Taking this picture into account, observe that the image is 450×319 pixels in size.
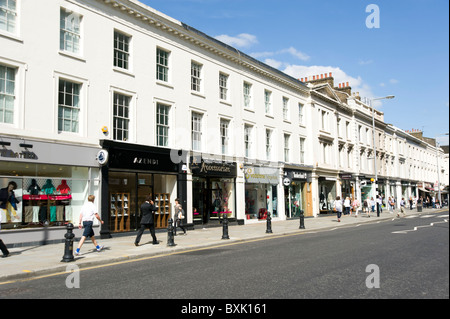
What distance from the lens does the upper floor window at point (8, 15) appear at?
45.3 feet

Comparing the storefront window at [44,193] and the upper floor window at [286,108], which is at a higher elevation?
the upper floor window at [286,108]

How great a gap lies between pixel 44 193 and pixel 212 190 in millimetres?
10558

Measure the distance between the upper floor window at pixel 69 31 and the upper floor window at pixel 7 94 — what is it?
2.52 m

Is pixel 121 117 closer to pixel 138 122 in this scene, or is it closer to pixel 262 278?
pixel 138 122

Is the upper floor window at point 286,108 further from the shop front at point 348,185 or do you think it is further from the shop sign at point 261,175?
the shop front at point 348,185

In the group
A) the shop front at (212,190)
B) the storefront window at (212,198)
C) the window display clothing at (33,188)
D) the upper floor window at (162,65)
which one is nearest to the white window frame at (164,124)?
the upper floor window at (162,65)

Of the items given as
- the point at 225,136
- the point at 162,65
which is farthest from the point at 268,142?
the point at 162,65

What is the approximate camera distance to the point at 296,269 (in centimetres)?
792

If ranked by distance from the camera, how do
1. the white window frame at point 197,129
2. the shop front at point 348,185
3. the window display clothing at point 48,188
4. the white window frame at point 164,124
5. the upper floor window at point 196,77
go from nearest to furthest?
1. the window display clothing at point 48,188
2. the white window frame at point 164,124
3. the white window frame at point 197,129
4. the upper floor window at point 196,77
5. the shop front at point 348,185

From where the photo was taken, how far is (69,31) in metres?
15.9

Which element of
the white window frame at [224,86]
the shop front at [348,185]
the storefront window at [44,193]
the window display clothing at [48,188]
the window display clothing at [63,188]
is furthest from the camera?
the shop front at [348,185]

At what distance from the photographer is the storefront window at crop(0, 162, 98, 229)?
13781 millimetres

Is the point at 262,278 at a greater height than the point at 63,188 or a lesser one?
lesser

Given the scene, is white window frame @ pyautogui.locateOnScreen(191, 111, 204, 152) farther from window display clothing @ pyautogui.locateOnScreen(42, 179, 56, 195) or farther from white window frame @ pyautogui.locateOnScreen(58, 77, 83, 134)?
window display clothing @ pyautogui.locateOnScreen(42, 179, 56, 195)
